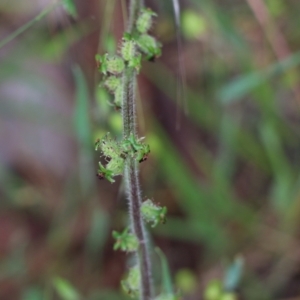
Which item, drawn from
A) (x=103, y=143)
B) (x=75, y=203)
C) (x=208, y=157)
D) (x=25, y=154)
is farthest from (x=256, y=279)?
(x=103, y=143)

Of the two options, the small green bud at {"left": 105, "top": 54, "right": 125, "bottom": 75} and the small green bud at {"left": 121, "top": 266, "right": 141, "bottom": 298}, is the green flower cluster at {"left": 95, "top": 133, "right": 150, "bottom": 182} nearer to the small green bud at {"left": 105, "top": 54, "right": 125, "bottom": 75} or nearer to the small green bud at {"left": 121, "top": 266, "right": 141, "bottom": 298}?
the small green bud at {"left": 105, "top": 54, "right": 125, "bottom": 75}

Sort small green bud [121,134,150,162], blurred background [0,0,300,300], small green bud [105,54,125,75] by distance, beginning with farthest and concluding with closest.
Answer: blurred background [0,0,300,300]
small green bud [105,54,125,75]
small green bud [121,134,150,162]

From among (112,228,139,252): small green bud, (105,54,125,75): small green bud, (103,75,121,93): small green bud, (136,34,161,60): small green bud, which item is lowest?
(112,228,139,252): small green bud

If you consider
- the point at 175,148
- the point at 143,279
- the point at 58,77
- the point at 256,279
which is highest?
the point at 58,77

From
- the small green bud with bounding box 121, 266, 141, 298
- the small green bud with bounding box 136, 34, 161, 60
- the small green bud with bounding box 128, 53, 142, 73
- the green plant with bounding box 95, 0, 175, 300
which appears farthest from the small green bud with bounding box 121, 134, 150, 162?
the small green bud with bounding box 121, 266, 141, 298

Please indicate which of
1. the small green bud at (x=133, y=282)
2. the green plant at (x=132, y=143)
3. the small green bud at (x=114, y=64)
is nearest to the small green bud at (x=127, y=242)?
the green plant at (x=132, y=143)

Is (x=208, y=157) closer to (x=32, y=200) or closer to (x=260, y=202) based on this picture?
(x=260, y=202)
